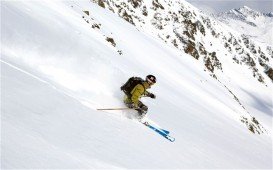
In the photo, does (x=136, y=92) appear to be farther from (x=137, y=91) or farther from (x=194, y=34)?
(x=194, y=34)

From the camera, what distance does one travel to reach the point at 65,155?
6082mm

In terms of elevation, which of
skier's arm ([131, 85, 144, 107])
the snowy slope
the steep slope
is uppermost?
the steep slope

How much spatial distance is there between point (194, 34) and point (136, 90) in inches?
4322

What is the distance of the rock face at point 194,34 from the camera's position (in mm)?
97562

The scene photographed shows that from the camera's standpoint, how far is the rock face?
3841 inches

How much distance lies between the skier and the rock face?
67.0 m

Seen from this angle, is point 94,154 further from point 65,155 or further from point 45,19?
point 45,19

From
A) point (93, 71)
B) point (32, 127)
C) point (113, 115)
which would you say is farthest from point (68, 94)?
point (32, 127)

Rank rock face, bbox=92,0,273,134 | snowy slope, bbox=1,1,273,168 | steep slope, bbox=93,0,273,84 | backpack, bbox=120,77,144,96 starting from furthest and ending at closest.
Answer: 1. steep slope, bbox=93,0,273,84
2. rock face, bbox=92,0,273,134
3. backpack, bbox=120,77,144,96
4. snowy slope, bbox=1,1,273,168

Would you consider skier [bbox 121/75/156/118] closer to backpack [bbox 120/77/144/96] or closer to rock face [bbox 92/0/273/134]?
backpack [bbox 120/77/144/96]

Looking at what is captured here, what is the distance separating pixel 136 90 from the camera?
37.0 feet

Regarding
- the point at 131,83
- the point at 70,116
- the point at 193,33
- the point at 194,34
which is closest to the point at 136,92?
the point at 131,83

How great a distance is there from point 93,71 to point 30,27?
261cm

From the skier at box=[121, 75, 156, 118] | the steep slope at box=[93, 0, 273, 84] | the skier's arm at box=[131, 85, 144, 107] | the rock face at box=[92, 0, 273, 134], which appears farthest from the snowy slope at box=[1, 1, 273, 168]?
the steep slope at box=[93, 0, 273, 84]
